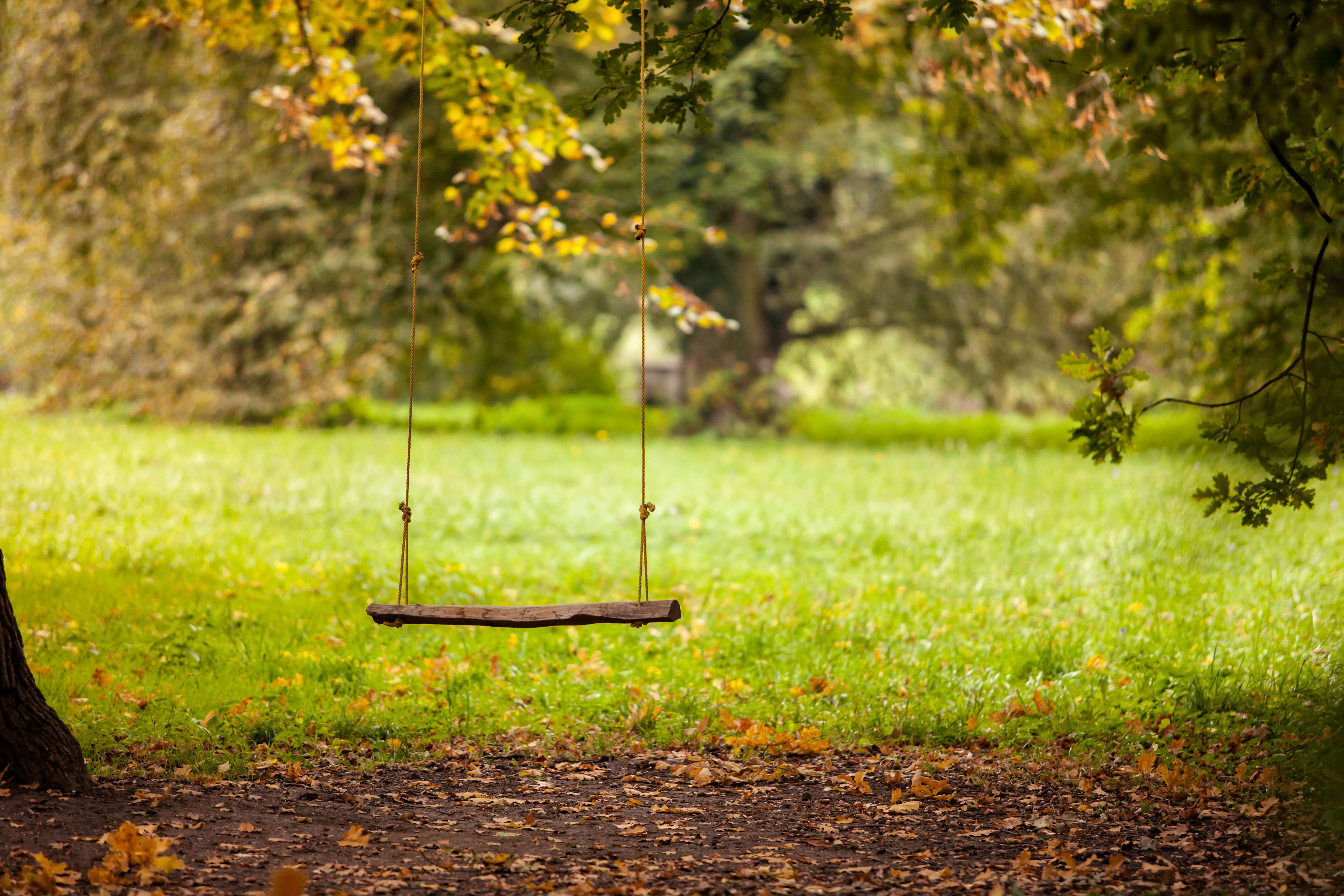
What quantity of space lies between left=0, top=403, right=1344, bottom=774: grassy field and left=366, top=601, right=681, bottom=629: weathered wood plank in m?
0.95

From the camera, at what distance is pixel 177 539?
7.99 m

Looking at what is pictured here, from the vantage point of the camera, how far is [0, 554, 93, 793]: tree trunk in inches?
153

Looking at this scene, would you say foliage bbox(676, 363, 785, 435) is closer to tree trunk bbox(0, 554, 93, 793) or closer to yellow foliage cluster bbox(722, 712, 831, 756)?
yellow foliage cluster bbox(722, 712, 831, 756)

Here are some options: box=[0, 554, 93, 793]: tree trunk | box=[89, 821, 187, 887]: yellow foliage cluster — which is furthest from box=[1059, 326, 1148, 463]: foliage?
box=[0, 554, 93, 793]: tree trunk

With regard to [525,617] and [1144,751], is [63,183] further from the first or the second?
[1144,751]

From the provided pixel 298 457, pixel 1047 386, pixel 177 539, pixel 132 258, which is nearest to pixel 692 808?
pixel 177 539

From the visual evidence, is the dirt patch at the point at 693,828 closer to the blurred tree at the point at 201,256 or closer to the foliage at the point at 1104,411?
the foliage at the point at 1104,411

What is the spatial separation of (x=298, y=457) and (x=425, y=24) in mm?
→ 6809

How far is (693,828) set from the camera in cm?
411

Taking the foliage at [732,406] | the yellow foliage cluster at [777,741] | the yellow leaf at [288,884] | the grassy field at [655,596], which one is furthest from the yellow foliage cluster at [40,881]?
the foliage at [732,406]

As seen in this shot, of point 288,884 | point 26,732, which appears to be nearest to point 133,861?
point 288,884

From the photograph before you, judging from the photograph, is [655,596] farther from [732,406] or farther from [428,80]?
[732,406]

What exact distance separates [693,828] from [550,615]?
92cm

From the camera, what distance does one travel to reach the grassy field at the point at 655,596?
513 centimetres
